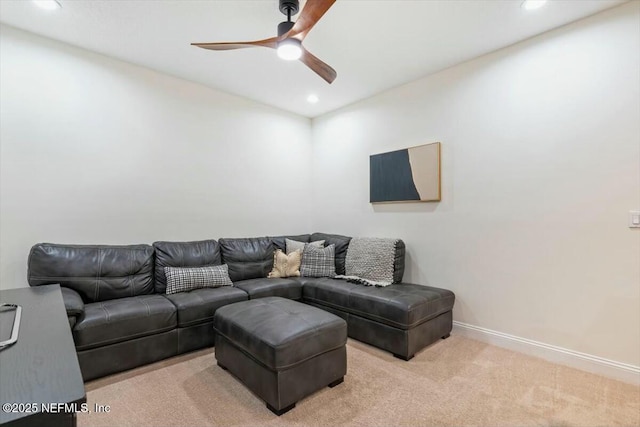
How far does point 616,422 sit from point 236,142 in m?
4.16

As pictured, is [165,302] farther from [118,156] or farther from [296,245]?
[296,245]

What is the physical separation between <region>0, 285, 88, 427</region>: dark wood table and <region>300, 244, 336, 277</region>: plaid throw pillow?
100 inches

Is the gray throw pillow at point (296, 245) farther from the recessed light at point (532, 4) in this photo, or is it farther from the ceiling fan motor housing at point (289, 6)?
the recessed light at point (532, 4)

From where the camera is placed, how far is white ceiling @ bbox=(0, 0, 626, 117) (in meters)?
2.29

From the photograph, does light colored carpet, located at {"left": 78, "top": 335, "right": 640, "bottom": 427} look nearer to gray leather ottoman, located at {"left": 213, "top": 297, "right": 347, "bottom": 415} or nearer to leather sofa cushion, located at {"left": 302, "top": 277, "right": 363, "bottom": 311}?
gray leather ottoman, located at {"left": 213, "top": 297, "right": 347, "bottom": 415}

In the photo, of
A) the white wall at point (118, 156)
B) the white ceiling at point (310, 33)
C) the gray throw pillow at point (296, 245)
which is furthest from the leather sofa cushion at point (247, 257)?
the white ceiling at point (310, 33)

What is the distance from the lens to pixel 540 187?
8.69 ft

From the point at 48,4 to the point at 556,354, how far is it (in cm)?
477

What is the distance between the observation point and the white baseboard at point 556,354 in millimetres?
2266

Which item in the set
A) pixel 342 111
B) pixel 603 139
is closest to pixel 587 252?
pixel 603 139

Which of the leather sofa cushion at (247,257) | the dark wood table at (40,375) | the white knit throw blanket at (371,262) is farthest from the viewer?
the leather sofa cushion at (247,257)

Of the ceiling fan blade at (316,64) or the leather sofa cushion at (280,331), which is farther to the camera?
the ceiling fan blade at (316,64)

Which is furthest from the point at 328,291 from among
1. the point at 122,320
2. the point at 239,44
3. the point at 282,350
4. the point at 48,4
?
the point at 48,4

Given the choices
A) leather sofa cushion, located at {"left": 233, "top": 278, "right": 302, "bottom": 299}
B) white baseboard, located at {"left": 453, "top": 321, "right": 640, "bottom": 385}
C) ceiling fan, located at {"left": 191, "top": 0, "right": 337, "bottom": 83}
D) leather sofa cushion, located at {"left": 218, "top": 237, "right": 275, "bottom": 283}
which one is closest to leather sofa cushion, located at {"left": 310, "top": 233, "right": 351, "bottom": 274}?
leather sofa cushion, located at {"left": 233, "top": 278, "right": 302, "bottom": 299}
